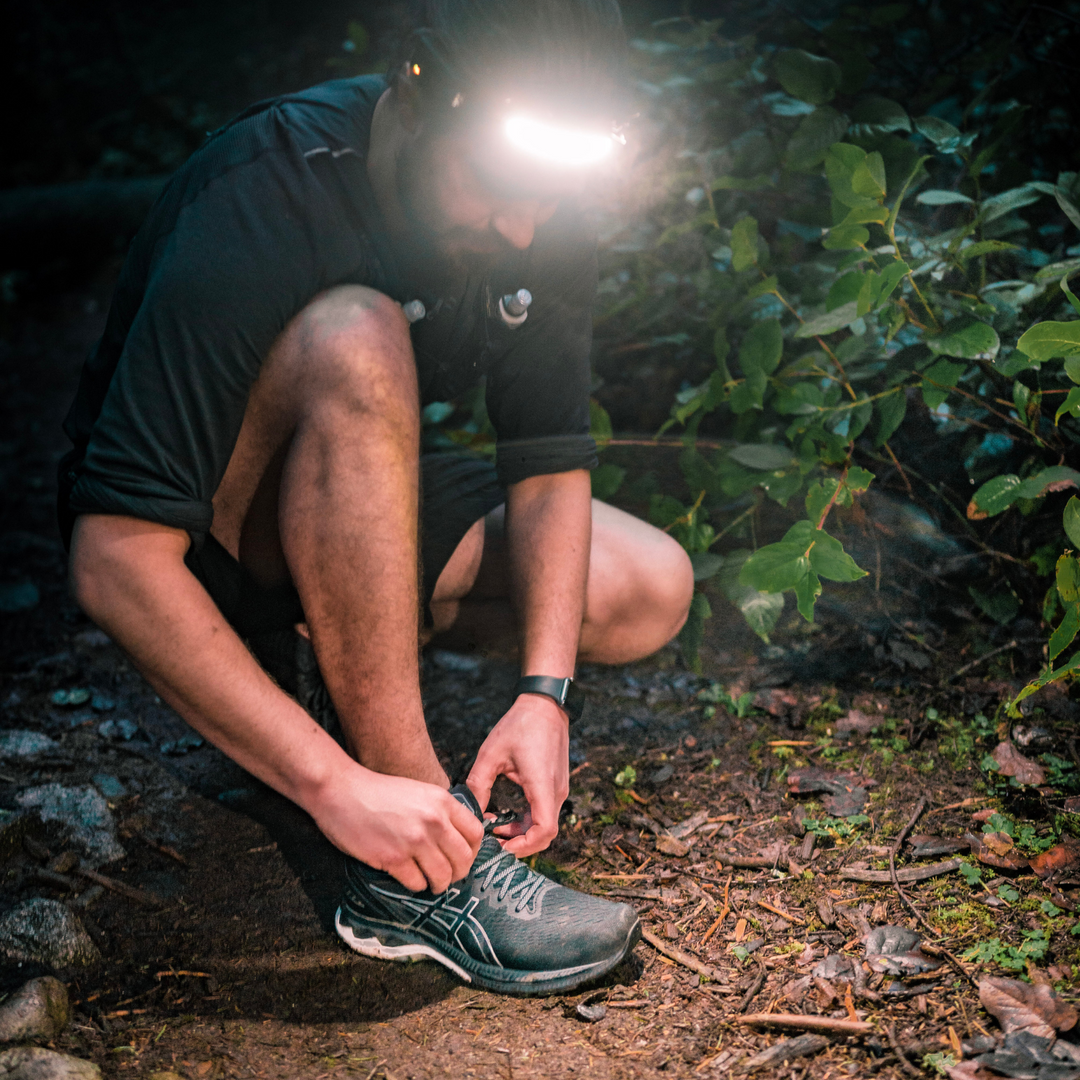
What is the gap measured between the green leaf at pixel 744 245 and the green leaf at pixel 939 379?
1.48 ft

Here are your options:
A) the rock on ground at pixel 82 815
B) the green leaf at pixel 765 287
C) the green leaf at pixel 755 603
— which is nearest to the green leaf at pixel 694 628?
the green leaf at pixel 755 603

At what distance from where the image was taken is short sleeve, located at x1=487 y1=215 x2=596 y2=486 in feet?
5.88

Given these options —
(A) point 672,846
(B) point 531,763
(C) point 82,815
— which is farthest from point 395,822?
(C) point 82,815

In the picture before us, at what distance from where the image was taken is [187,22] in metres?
7.88

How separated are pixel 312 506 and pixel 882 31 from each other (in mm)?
2066

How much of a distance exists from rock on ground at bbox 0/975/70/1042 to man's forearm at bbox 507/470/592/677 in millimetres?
883

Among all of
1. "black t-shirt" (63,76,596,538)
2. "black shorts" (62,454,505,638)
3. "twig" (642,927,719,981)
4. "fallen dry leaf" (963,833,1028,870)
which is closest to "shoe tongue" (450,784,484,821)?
"twig" (642,927,719,981)

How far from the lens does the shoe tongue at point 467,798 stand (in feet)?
4.72

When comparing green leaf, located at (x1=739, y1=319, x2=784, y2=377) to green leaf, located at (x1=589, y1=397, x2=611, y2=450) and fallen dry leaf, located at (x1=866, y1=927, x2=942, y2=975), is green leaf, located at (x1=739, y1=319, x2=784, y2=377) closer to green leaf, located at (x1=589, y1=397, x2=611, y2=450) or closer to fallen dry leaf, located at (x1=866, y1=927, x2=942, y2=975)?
green leaf, located at (x1=589, y1=397, x2=611, y2=450)

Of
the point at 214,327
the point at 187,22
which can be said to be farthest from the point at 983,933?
the point at 187,22

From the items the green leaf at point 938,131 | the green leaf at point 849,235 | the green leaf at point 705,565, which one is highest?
the green leaf at point 938,131

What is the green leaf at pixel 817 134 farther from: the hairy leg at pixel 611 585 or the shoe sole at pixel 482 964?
the shoe sole at pixel 482 964

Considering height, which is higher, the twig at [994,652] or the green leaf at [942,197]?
the green leaf at [942,197]

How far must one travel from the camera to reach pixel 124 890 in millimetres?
1597
